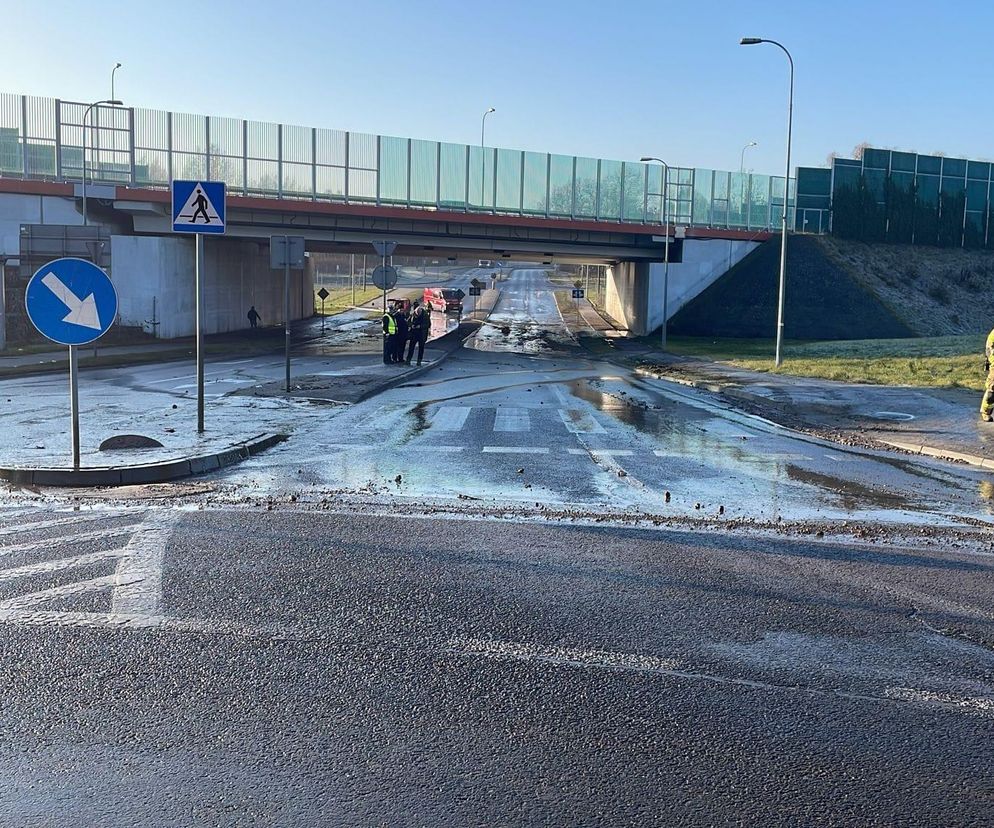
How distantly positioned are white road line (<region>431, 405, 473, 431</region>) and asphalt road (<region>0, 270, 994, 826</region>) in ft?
16.4

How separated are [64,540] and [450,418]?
10490 mm

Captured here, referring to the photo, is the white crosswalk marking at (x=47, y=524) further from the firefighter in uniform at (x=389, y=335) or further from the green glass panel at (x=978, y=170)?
the green glass panel at (x=978, y=170)

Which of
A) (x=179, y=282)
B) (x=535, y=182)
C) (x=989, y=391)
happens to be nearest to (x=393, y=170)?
(x=535, y=182)

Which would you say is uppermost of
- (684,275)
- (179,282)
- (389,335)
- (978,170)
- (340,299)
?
(978,170)

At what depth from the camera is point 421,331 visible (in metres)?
31.8

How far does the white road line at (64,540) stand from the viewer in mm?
7680

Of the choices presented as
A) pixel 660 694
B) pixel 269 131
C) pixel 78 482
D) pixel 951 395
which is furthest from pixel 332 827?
pixel 269 131

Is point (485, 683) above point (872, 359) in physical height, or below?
below

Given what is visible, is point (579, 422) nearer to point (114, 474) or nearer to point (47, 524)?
point (114, 474)

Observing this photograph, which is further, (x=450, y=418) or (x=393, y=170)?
(x=393, y=170)

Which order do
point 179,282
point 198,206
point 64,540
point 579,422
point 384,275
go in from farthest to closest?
point 179,282 < point 384,275 < point 579,422 < point 198,206 < point 64,540

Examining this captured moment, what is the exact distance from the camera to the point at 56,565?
23.7 ft

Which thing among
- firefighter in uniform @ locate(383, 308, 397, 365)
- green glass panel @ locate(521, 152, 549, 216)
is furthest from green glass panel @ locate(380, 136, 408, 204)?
firefighter in uniform @ locate(383, 308, 397, 365)

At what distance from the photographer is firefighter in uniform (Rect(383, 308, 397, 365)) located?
30.5 meters
